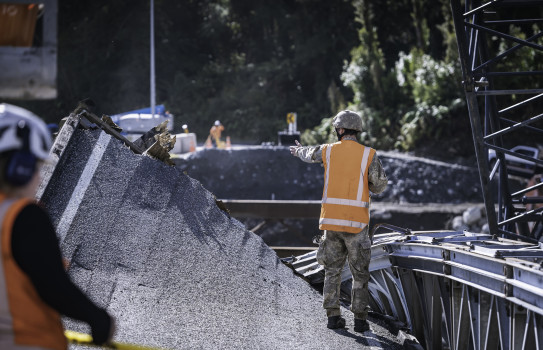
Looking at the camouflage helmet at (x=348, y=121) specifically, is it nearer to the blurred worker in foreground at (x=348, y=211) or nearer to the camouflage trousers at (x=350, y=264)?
the blurred worker in foreground at (x=348, y=211)

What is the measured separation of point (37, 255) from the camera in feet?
8.63

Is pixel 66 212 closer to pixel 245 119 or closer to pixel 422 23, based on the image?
pixel 422 23

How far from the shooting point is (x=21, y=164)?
267 cm

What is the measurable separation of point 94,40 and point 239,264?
130 ft

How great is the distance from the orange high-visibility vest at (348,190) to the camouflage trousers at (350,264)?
0.13m

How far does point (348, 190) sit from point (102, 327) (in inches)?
167

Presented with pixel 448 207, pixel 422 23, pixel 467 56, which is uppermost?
pixel 422 23

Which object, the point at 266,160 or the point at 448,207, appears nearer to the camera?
the point at 448,207

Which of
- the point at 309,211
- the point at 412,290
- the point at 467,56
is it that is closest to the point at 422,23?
the point at 309,211

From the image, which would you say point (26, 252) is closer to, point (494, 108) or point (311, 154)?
point (311, 154)

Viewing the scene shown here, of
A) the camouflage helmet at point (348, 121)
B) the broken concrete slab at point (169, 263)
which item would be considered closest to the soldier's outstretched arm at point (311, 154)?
the camouflage helmet at point (348, 121)

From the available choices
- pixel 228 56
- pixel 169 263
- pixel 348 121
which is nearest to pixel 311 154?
pixel 348 121

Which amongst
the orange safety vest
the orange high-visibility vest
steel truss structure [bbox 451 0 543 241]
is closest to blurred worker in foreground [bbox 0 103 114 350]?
the orange safety vest

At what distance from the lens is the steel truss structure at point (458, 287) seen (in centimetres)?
519
